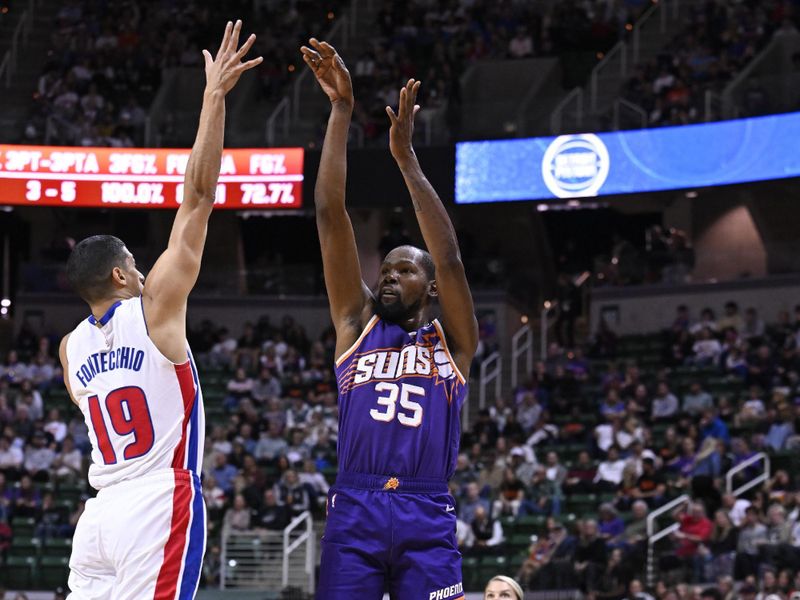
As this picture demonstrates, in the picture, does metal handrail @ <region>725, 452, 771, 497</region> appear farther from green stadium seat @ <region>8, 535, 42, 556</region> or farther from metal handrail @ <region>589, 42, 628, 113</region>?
metal handrail @ <region>589, 42, 628, 113</region>

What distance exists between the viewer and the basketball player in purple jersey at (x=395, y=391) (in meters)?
5.90

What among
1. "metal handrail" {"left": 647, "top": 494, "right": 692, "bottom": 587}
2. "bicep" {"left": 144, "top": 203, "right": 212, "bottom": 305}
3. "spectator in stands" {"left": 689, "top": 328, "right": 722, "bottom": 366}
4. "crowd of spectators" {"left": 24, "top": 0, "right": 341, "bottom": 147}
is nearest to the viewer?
"bicep" {"left": 144, "top": 203, "right": 212, "bottom": 305}

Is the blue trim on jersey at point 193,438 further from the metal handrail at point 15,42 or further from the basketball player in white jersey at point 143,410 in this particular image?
the metal handrail at point 15,42

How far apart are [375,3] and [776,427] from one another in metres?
16.3

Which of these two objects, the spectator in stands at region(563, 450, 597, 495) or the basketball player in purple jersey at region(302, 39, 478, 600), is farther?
the spectator in stands at region(563, 450, 597, 495)

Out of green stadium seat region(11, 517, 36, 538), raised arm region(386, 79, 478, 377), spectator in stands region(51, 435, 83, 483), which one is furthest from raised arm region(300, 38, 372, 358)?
spectator in stands region(51, 435, 83, 483)

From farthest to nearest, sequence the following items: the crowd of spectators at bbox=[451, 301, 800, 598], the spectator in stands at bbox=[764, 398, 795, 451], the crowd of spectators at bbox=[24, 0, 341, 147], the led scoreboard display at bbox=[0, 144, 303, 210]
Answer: the crowd of spectators at bbox=[24, 0, 341, 147], the led scoreboard display at bbox=[0, 144, 303, 210], the spectator in stands at bbox=[764, 398, 795, 451], the crowd of spectators at bbox=[451, 301, 800, 598]

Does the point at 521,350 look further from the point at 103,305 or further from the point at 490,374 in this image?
the point at 103,305

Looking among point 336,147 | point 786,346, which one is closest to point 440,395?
point 336,147

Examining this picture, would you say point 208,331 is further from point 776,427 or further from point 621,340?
point 776,427

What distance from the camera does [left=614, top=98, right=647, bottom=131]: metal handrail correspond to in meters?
24.9

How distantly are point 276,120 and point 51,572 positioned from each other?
451 inches

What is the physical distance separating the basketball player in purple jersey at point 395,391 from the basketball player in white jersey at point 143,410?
0.63 meters

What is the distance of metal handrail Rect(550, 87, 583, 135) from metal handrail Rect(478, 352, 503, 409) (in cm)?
422
